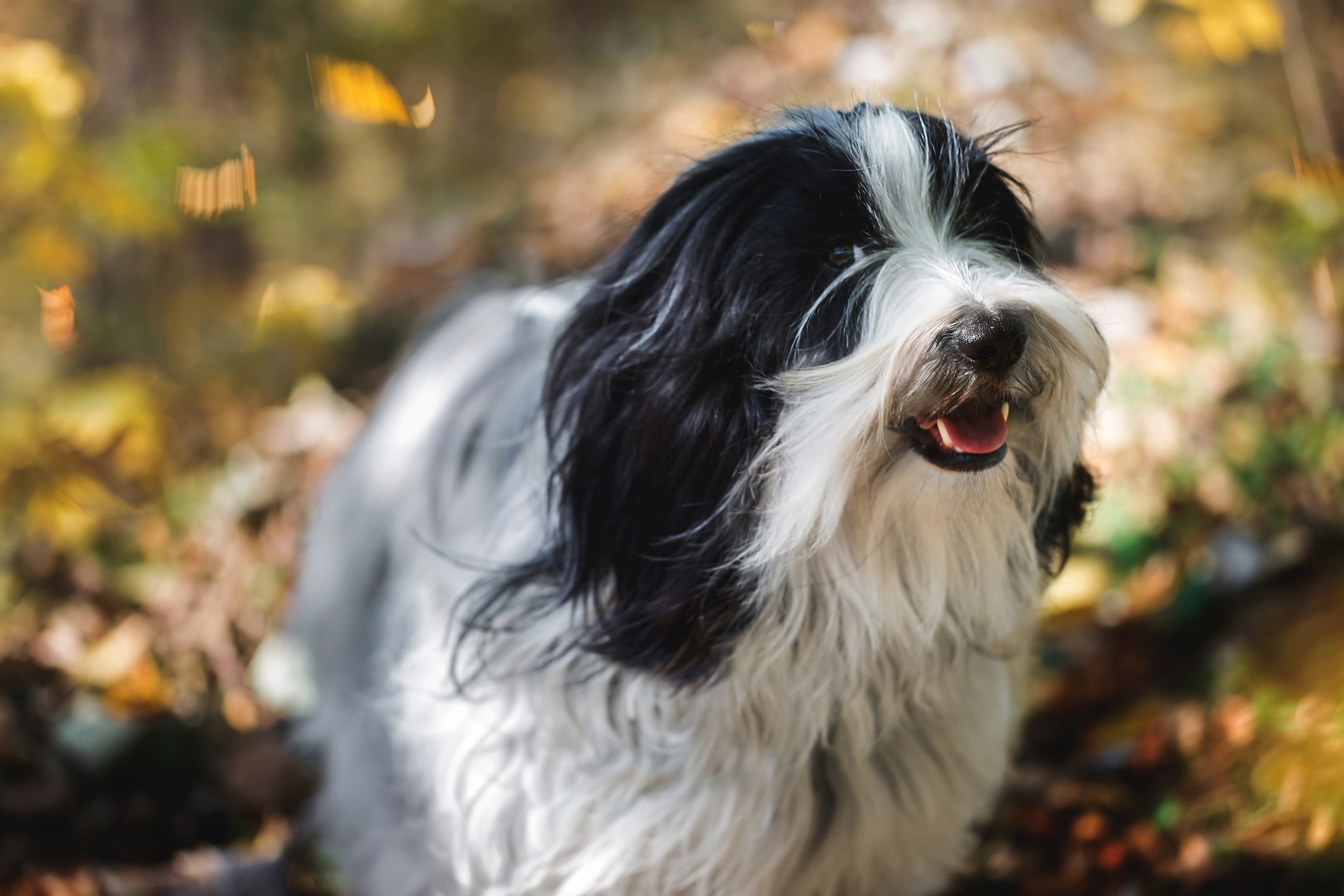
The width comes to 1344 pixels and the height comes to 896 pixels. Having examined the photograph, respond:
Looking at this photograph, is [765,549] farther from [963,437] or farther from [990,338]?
[990,338]

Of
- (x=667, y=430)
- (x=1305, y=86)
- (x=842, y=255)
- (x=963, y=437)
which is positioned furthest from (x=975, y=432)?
(x=1305, y=86)

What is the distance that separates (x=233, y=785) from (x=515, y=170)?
17.4 ft

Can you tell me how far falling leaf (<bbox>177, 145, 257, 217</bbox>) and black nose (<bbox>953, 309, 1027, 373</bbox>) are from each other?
2.77m

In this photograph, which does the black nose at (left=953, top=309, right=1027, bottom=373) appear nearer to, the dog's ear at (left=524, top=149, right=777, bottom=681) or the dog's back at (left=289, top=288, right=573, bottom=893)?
the dog's ear at (left=524, top=149, right=777, bottom=681)

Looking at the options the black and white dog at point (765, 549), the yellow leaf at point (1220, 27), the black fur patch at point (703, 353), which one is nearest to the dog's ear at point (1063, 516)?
the black and white dog at point (765, 549)

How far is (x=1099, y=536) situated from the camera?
342 cm

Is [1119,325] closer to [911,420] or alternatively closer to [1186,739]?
[1186,739]

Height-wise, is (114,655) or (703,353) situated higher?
(703,353)

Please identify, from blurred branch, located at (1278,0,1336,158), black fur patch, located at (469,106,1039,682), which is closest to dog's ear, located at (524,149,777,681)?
black fur patch, located at (469,106,1039,682)

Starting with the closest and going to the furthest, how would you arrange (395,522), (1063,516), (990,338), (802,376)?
(990,338), (802,376), (1063,516), (395,522)

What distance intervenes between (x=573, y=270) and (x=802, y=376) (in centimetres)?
278

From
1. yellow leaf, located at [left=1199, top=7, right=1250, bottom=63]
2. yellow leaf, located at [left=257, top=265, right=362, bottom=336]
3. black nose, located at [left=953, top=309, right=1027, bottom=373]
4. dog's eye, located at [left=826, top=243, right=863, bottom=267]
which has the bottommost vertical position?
yellow leaf, located at [left=257, top=265, right=362, bottom=336]

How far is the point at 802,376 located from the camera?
1.57 m

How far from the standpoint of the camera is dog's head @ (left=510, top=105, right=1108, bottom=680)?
1505mm
